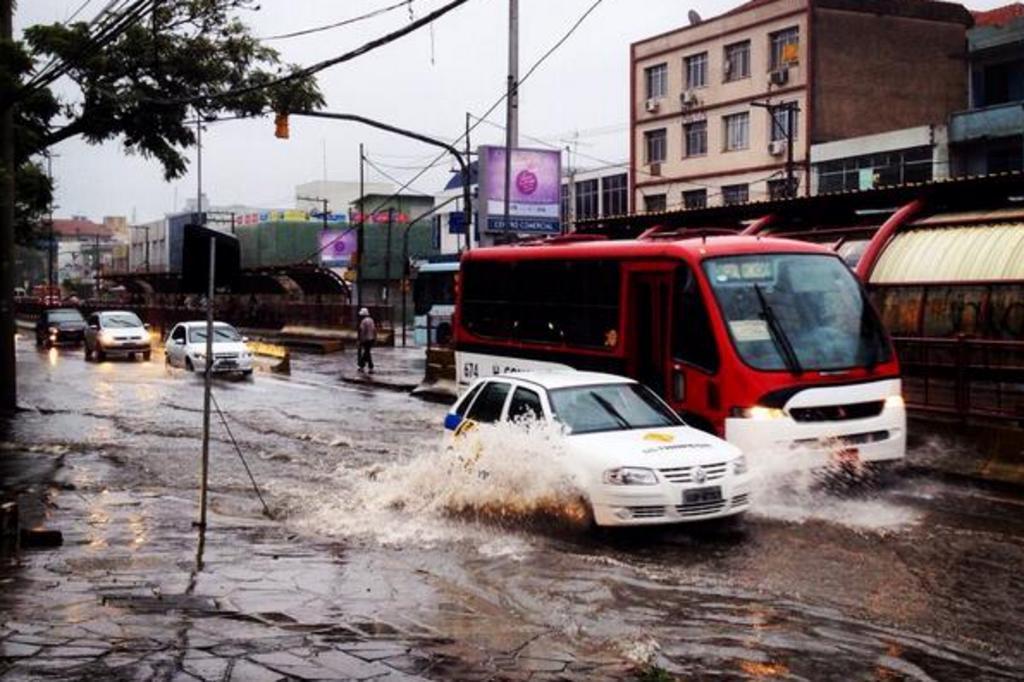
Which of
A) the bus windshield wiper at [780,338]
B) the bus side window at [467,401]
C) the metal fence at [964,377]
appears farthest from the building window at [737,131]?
the bus side window at [467,401]

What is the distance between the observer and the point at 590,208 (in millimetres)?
65312

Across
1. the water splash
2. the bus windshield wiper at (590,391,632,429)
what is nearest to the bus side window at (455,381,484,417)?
the bus windshield wiper at (590,391,632,429)

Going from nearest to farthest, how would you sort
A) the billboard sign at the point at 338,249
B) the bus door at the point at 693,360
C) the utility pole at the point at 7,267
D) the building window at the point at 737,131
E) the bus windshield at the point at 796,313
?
the bus windshield at the point at 796,313 < the bus door at the point at 693,360 < the utility pole at the point at 7,267 < the building window at the point at 737,131 < the billboard sign at the point at 338,249

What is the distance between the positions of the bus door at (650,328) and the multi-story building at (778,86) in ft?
110

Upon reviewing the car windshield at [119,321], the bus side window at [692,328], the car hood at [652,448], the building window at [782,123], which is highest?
the building window at [782,123]

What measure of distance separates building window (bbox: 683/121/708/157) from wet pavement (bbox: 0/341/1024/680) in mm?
41991

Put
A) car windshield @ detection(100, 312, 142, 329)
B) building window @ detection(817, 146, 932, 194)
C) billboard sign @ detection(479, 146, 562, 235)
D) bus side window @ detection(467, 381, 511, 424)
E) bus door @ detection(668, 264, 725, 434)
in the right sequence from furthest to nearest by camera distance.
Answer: building window @ detection(817, 146, 932, 194) < car windshield @ detection(100, 312, 142, 329) < billboard sign @ detection(479, 146, 562, 235) < bus door @ detection(668, 264, 725, 434) < bus side window @ detection(467, 381, 511, 424)

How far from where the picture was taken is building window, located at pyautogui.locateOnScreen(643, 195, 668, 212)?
56.9 m

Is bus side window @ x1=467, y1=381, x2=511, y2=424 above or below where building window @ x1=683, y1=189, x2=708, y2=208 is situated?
below

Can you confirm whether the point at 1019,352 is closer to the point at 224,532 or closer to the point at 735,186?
the point at 224,532

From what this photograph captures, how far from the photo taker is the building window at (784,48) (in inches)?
1945

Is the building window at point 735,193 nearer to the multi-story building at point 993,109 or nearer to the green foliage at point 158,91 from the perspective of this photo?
the multi-story building at point 993,109

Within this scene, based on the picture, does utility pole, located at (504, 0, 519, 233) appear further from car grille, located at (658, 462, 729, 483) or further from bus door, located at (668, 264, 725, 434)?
car grille, located at (658, 462, 729, 483)

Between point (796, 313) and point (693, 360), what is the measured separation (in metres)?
1.32
